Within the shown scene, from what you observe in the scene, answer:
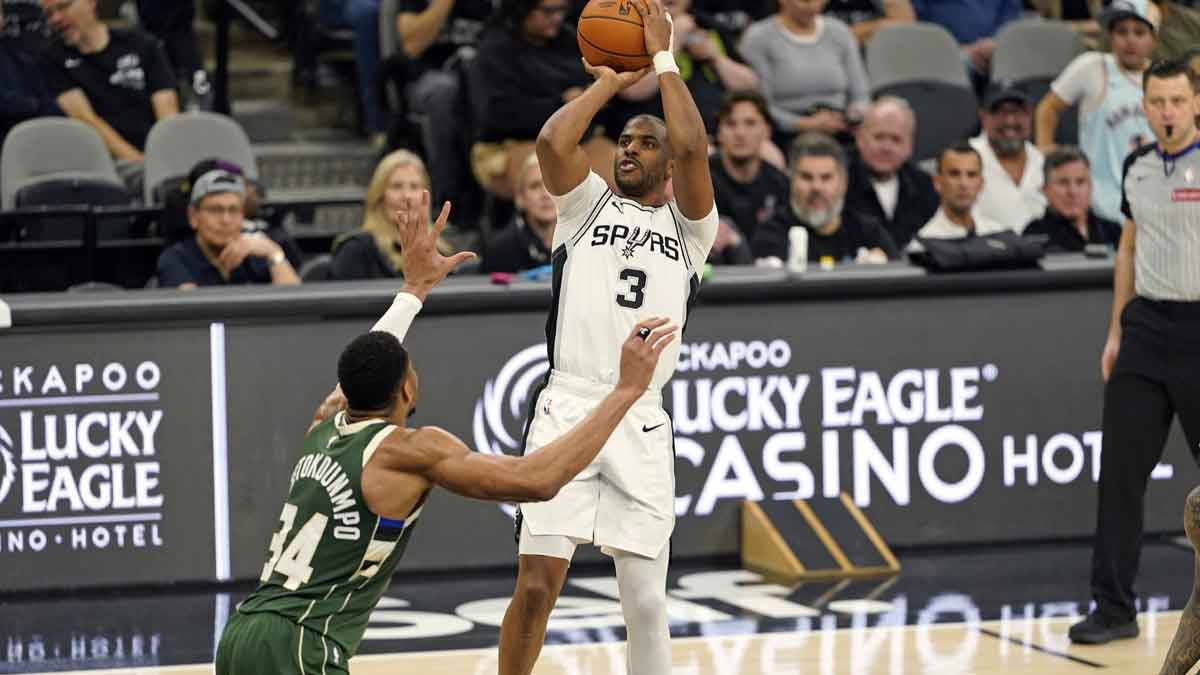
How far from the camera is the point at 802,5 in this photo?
12.4 meters

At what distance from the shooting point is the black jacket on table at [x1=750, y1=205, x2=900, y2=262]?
414 inches

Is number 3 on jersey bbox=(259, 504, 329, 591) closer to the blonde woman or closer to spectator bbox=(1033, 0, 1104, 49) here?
the blonde woman

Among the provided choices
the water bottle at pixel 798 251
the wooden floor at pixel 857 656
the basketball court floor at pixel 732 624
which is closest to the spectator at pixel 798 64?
the water bottle at pixel 798 251

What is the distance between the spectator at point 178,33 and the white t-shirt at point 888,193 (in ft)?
13.2

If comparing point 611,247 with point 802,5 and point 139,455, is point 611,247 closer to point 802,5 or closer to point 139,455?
point 139,455

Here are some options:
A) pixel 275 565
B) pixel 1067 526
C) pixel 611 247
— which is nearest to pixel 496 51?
pixel 1067 526

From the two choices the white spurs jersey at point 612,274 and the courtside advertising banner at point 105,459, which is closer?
the white spurs jersey at point 612,274

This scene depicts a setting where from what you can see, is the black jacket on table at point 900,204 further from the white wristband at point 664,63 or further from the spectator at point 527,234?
the white wristband at point 664,63

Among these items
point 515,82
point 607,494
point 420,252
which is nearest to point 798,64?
point 515,82

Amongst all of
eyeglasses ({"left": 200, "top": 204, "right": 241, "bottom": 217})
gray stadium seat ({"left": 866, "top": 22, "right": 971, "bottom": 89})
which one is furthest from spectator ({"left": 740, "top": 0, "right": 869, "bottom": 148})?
eyeglasses ({"left": 200, "top": 204, "right": 241, "bottom": 217})

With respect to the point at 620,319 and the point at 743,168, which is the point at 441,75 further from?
the point at 620,319

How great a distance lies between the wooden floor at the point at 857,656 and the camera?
7.71 meters

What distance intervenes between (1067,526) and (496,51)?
3919mm

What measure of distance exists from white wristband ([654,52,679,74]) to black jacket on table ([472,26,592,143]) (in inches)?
186
